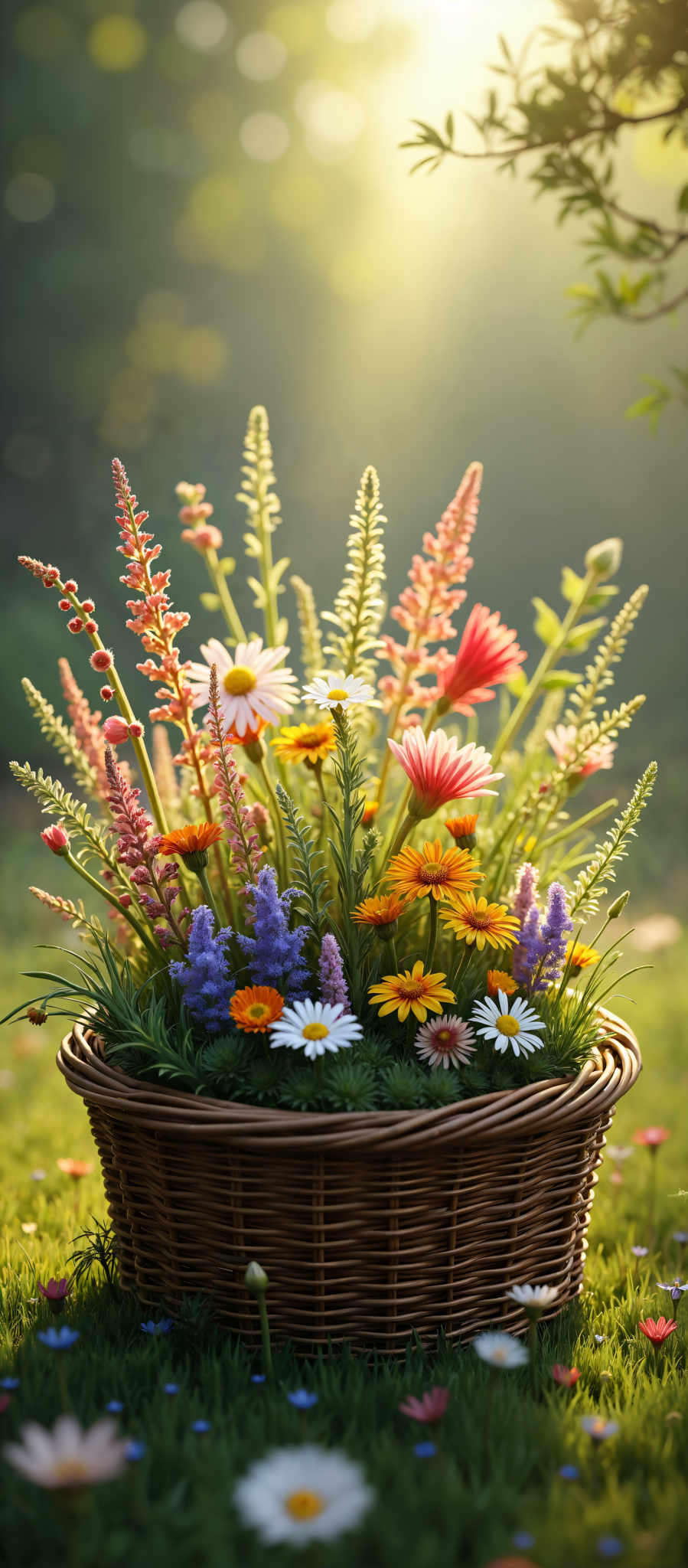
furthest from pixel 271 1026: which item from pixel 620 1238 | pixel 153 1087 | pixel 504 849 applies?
pixel 620 1238

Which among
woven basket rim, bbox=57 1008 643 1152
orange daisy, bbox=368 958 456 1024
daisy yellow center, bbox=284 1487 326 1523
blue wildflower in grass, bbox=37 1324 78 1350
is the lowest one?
daisy yellow center, bbox=284 1487 326 1523

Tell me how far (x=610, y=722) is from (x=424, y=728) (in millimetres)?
242

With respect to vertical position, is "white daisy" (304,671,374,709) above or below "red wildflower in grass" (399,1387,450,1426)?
above

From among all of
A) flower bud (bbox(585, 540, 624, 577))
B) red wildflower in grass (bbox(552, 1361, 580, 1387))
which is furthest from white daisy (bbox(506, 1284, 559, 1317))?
flower bud (bbox(585, 540, 624, 577))

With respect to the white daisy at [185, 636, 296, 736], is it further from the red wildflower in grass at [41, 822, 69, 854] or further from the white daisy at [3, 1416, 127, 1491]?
the white daisy at [3, 1416, 127, 1491]

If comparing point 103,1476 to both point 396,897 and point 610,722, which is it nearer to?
point 396,897

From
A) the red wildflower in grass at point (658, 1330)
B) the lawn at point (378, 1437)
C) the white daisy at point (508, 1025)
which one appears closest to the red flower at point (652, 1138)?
the lawn at point (378, 1437)

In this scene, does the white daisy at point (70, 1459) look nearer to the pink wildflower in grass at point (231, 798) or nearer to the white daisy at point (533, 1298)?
the white daisy at point (533, 1298)

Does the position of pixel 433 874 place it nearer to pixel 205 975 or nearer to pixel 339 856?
pixel 339 856

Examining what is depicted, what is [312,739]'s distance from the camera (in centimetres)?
125

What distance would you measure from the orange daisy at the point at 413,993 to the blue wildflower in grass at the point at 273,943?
0.09m

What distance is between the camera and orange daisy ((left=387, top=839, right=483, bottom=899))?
3.81 feet

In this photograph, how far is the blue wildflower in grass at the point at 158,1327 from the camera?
3.66ft

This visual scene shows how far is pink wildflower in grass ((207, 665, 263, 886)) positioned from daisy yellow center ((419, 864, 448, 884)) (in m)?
0.20
